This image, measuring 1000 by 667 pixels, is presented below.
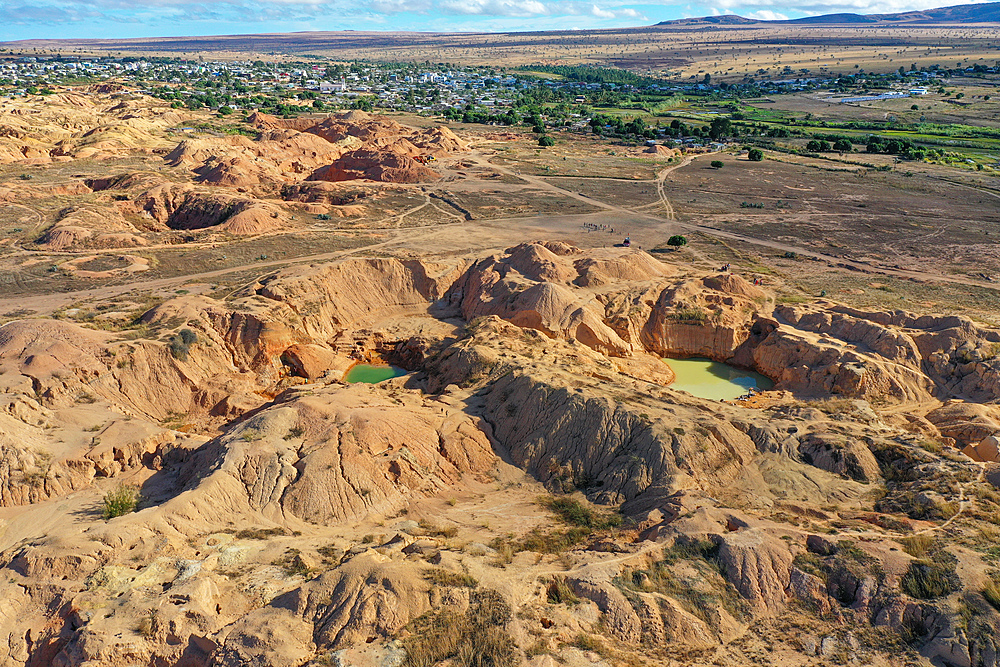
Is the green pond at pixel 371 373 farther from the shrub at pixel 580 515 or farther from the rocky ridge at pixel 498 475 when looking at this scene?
the shrub at pixel 580 515

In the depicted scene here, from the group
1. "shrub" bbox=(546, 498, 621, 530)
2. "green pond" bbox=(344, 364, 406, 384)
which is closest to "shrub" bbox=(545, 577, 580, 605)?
"shrub" bbox=(546, 498, 621, 530)

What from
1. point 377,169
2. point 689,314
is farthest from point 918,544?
point 377,169

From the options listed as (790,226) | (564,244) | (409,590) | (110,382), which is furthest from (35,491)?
(790,226)

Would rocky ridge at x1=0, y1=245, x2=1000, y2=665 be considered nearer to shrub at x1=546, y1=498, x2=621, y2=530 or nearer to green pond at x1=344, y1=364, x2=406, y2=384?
shrub at x1=546, y1=498, x2=621, y2=530

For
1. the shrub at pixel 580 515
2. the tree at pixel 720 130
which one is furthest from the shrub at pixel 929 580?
the tree at pixel 720 130

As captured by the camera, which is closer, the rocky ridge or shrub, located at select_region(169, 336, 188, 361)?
the rocky ridge

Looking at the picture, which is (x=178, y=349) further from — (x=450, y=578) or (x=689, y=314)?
(x=689, y=314)
